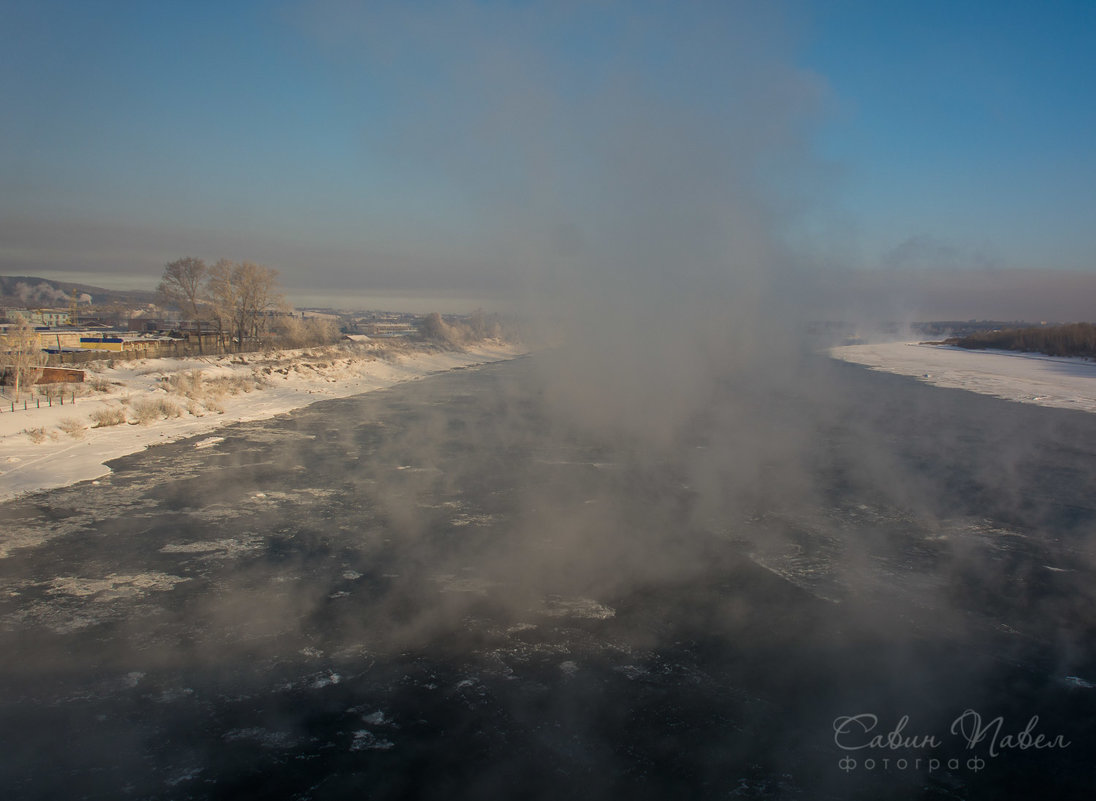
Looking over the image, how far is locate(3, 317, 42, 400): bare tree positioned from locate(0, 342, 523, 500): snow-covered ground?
1192 mm

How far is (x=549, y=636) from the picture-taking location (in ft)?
15.3

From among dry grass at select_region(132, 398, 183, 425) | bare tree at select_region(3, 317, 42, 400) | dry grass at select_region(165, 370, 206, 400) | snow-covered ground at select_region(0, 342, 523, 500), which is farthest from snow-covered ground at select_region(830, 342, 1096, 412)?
bare tree at select_region(3, 317, 42, 400)

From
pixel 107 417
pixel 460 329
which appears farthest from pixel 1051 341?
pixel 107 417

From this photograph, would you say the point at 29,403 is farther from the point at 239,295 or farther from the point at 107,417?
the point at 239,295

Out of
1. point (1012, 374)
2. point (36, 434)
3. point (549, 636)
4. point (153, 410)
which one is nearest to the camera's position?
point (549, 636)

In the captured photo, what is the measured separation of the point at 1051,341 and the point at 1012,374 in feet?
61.5

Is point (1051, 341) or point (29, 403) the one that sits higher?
point (1051, 341)

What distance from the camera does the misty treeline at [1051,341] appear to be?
38125 millimetres

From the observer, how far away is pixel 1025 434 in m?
13.7

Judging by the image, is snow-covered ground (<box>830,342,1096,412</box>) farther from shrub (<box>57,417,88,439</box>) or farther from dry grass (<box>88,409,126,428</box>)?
shrub (<box>57,417,88,439</box>)

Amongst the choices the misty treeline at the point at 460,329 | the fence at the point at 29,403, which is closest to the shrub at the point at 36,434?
the fence at the point at 29,403

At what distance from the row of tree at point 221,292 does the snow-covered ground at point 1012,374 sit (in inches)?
1333

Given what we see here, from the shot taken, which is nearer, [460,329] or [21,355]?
[21,355]

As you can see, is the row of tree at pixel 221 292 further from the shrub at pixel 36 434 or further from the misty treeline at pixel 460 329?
the shrub at pixel 36 434
